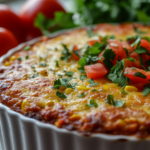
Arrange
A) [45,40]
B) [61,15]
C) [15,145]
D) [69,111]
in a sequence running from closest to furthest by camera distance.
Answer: [69,111] < [15,145] < [45,40] < [61,15]

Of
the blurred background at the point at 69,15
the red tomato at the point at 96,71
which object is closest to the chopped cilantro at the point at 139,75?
the red tomato at the point at 96,71

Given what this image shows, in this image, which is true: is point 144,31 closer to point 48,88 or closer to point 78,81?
point 78,81

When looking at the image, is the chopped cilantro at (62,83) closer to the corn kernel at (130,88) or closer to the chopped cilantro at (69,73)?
the chopped cilantro at (69,73)

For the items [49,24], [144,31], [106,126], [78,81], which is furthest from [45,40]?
[106,126]

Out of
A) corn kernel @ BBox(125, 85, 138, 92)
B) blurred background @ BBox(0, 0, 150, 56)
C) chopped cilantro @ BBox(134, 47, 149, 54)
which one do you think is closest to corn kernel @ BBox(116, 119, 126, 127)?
corn kernel @ BBox(125, 85, 138, 92)

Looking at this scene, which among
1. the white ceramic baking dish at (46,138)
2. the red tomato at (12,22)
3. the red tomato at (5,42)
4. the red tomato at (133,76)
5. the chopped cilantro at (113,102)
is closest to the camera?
the white ceramic baking dish at (46,138)

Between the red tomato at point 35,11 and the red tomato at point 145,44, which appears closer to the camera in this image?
the red tomato at point 145,44

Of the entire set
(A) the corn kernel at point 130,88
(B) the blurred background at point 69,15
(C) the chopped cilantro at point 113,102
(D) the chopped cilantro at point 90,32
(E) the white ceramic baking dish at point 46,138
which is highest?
(B) the blurred background at point 69,15
